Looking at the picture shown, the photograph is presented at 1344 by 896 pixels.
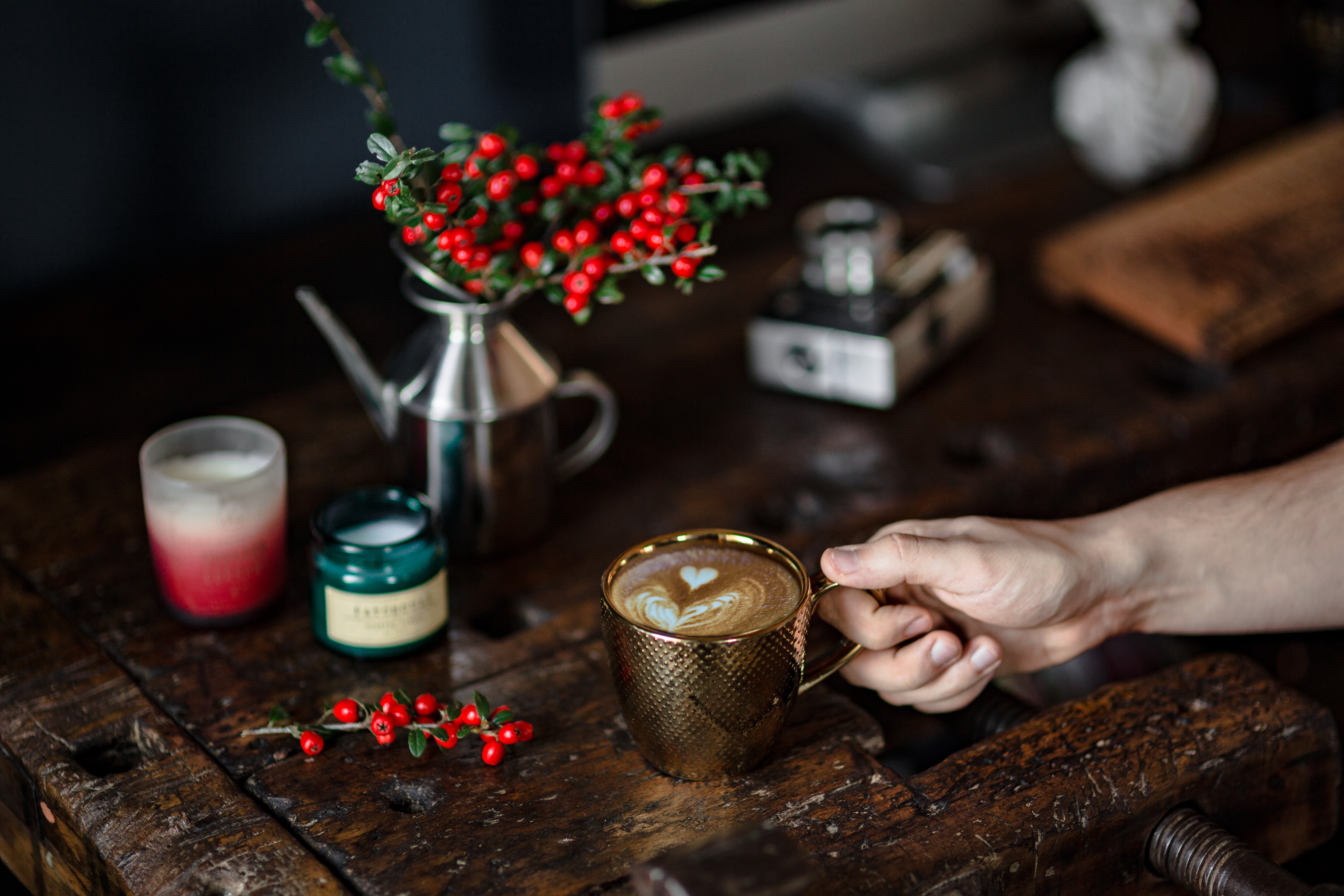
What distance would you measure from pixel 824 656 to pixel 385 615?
1.07ft

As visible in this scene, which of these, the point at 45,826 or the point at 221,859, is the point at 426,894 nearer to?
the point at 221,859

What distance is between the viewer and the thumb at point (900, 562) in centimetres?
90

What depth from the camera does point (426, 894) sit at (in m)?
0.79

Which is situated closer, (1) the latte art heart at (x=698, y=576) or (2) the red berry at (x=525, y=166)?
(1) the latte art heart at (x=698, y=576)

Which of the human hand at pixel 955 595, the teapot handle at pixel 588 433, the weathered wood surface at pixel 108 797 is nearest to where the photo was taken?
the weathered wood surface at pixel 108 797

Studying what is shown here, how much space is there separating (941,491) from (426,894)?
619mm

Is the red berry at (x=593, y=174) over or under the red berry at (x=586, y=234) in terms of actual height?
over

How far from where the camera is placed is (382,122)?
1030mm

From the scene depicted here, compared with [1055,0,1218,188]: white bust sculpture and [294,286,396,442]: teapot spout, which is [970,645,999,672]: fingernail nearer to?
[294,286,396,442]: teapot spout

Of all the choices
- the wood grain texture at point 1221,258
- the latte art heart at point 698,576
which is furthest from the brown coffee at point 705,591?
the wood grain texture at point 1221,258

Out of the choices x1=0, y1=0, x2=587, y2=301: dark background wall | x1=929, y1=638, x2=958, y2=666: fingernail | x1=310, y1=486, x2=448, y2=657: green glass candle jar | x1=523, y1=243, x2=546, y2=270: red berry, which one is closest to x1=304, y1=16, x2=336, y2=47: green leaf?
x1=523, y1=243, x2=546, y2=270: red berry

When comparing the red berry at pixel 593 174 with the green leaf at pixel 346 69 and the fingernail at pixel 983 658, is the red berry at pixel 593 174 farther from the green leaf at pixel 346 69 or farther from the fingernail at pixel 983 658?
the fingernail at pixel 983 658

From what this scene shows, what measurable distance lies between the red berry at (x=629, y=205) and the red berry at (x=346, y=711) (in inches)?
16.6

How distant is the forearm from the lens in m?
1.05
